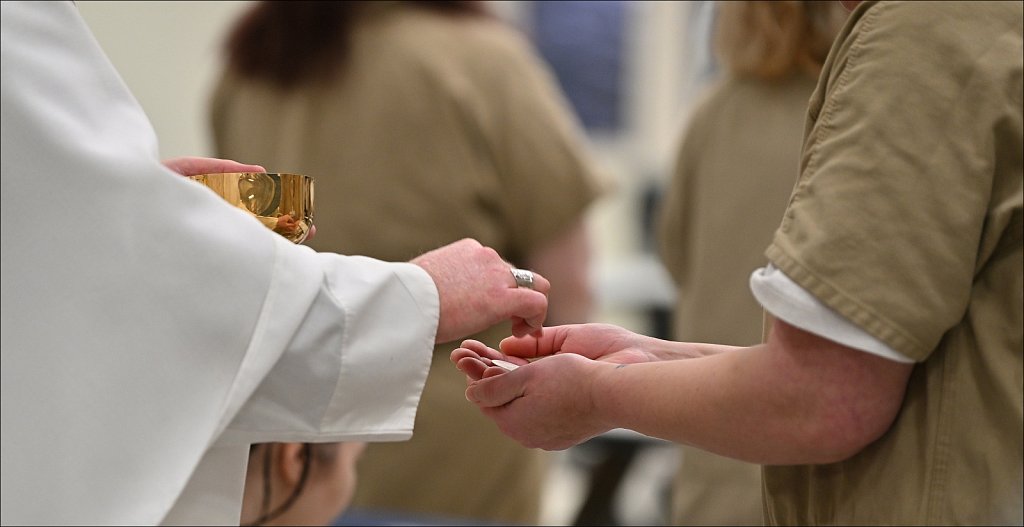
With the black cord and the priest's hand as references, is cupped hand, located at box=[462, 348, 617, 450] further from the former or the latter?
the black cord

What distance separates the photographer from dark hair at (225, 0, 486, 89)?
9.00 feet

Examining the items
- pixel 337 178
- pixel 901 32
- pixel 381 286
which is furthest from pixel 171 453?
pixel 337 178

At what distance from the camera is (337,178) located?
9.04 ft

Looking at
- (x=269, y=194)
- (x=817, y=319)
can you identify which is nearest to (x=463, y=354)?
(x=269, y=194)

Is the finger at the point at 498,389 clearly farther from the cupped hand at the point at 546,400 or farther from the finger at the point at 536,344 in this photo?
the finger at the point at 536,344

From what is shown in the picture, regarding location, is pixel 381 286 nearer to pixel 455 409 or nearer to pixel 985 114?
pixel 985 114

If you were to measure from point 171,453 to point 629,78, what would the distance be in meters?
7.22

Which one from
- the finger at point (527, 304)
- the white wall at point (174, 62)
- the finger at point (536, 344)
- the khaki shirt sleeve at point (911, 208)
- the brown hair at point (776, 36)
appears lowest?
the white wall at point (174, 62)

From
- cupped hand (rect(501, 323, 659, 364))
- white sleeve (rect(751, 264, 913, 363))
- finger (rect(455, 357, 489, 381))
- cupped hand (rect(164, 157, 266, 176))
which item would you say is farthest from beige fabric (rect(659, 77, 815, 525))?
white sleeve (rect(751, 264, 913, 363))

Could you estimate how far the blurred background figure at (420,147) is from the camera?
2732mm

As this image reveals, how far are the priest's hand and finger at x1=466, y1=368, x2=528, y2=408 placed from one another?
0.06m

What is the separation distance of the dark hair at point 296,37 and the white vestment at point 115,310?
4.97 ft

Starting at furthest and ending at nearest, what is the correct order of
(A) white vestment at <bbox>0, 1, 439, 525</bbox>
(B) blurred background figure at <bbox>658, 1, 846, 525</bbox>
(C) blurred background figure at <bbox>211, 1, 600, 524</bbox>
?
1. (C) blurred background figure at <bbox>211, 1, 600, 524</bbox>
2. (B) blurred background figure at <bbox>658, 1, 846, 525</bbox>
3. (A) white vestment at <bbox>0, 1, 439, 525</bbox>

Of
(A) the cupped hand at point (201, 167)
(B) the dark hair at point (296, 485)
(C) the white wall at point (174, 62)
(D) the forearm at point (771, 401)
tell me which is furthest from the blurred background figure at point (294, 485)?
(C) the white wall at point (174, 62)
